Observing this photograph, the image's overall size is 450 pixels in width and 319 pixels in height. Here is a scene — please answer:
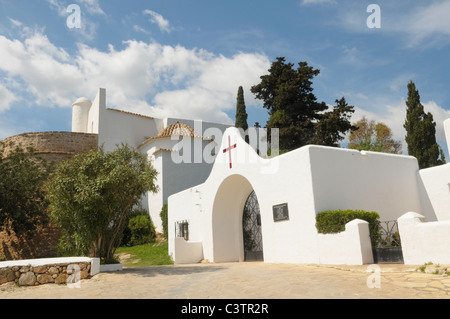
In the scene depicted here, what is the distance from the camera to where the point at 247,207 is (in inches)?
653

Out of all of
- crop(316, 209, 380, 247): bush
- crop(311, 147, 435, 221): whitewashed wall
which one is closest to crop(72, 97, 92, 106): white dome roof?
crop(311, 147, 435, 221): whitewashed wall

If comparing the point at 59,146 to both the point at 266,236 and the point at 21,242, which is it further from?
the point at 266,236

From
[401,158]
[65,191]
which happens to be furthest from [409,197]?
[65,191]

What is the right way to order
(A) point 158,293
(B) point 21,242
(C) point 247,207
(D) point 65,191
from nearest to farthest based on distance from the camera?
(A) point 158,293 → (D) point 65,191 → (C) point 247,207 → (B) point 21,242

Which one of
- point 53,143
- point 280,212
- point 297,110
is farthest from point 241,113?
point 280,212

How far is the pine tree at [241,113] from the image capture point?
2756cm

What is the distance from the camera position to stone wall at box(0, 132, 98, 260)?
2230 centimetres

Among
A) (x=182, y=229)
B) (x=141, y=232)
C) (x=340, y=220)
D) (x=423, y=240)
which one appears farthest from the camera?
(x=141, y=232)

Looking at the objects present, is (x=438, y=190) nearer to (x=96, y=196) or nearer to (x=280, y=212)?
(x=280, y=212)

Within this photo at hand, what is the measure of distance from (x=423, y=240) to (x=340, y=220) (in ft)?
7.26

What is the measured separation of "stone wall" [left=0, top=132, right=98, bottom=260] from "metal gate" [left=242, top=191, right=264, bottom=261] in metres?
12.6

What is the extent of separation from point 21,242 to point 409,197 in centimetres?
2193

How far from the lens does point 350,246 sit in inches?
390
